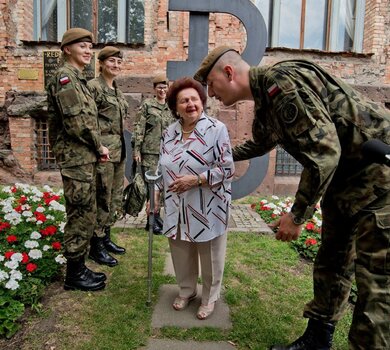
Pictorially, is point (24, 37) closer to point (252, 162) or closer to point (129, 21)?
point (129, 21)

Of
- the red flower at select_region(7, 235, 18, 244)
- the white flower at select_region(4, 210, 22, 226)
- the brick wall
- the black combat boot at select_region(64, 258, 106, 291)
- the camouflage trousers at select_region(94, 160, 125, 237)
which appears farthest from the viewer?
the brick wall

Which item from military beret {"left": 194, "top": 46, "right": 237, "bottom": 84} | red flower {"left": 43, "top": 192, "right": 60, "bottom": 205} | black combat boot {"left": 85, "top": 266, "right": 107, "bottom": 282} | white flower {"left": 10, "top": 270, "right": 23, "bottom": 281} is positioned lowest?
black combat boot {"left": 85, "top": 266, "right": 107, "bottom": 282}

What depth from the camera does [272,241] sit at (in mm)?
4703

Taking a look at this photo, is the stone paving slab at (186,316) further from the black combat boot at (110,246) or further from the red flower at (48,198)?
the red flower at (48,198)

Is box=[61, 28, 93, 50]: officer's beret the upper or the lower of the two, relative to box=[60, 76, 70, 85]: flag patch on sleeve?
upper

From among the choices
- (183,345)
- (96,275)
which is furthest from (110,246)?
(183,345)

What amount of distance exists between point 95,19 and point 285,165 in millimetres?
5251

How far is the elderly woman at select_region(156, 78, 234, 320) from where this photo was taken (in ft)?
8.42

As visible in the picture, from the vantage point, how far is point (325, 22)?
8.53 m

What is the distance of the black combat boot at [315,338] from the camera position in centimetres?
235

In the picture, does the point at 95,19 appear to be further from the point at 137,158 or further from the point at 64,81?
the point at 64,81

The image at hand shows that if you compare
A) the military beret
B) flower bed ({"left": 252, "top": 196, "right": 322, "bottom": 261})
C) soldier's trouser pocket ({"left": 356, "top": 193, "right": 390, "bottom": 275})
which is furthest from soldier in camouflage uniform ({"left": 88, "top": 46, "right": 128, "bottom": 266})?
soldier's trouser pocket ({"left": 356, "top": 193, "right": 390, "bottom": 275})

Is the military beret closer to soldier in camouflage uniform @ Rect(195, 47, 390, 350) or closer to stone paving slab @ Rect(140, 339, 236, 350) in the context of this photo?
soldier in camouflage uniform @ Rect(195, 47, 390, 350)

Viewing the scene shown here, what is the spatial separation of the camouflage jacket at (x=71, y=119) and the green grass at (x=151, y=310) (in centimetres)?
113
